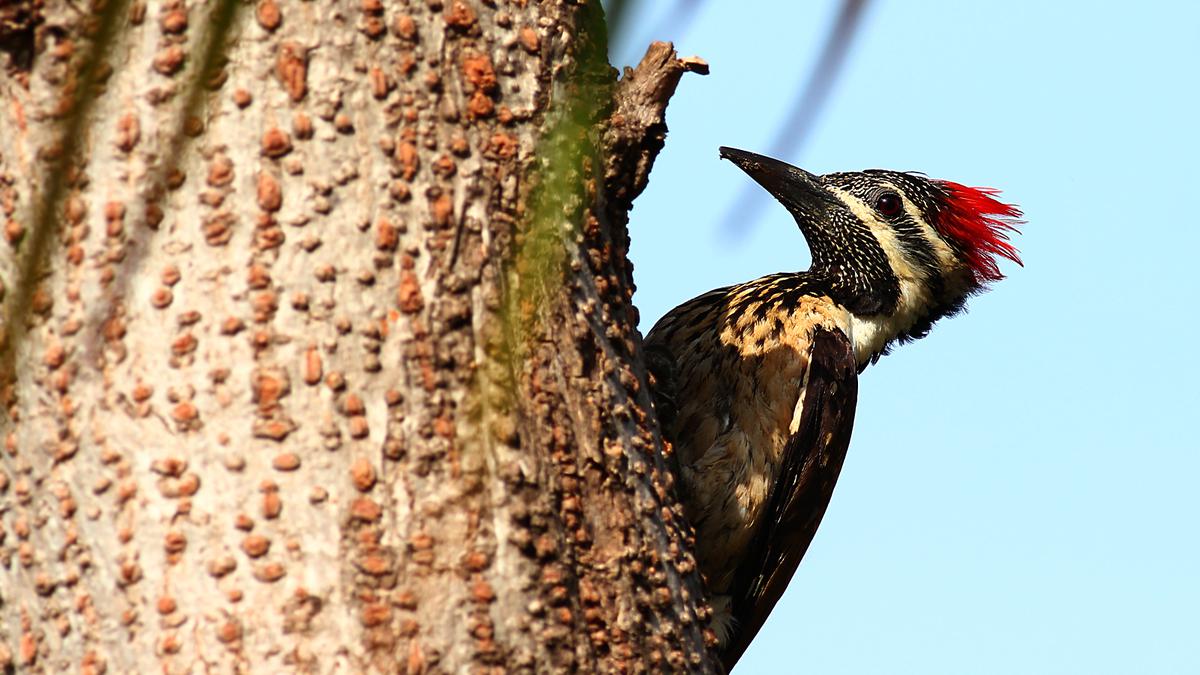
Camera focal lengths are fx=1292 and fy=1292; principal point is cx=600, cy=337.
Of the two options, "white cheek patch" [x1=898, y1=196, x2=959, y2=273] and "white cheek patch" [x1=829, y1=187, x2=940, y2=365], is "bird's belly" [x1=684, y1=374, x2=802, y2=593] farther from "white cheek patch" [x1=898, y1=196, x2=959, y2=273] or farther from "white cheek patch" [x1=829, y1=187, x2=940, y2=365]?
"white cheek patch" [x1=898, y1=196, x2=959, y2=273]

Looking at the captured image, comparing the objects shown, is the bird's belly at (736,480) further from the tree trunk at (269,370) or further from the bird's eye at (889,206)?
the tree trunk at (269,370)

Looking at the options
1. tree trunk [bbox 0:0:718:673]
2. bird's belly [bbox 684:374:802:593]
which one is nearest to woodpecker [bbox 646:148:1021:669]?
bird's belly [bbox 684:374:802:593]

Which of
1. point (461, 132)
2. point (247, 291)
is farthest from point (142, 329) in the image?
point (461, 132)

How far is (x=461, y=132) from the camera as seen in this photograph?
2.25 meters

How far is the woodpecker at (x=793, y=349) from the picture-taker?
4.05 meters

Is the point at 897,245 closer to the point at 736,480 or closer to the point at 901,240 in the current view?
the point at 901,240

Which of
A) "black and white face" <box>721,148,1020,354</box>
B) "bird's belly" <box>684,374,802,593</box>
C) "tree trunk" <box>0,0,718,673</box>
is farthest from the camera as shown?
"black and white face" <box>721,148,1020,354</box>

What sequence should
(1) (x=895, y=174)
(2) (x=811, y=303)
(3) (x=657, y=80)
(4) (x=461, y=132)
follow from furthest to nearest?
1. (1) (x=895, y=174)
2. (2) (x=811, y=303)
3. (3) (x=657, y=80)
4. (4) (x=461, y=132)

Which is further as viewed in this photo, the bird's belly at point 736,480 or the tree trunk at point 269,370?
the bird's belly at point 736,480

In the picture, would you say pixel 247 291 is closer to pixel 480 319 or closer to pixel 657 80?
pixel 480 319

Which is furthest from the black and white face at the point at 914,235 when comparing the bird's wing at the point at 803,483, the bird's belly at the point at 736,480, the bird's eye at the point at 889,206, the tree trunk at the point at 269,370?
the tree trunk at the point at 269,370

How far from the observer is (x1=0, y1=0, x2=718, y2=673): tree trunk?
2.03 meters

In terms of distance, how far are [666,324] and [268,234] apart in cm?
258

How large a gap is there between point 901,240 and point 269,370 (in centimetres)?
327
